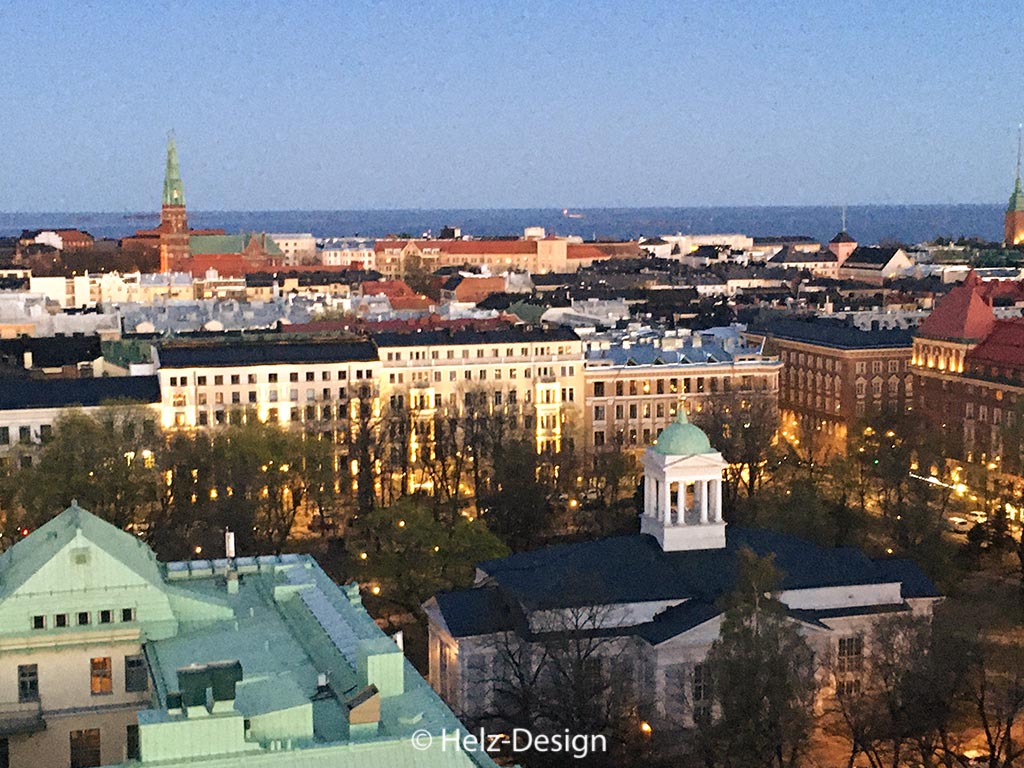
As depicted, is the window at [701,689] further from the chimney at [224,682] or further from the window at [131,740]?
the chimney at [224,682]

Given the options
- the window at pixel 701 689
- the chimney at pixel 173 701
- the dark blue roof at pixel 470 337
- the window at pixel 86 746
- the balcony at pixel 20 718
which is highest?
the chimney at pixel 173 701

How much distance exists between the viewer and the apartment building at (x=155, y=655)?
28.6 metres

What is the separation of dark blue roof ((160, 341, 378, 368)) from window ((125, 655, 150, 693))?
5170 cm

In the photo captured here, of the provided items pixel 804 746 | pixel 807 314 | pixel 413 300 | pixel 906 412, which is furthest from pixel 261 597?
pixel 413 300

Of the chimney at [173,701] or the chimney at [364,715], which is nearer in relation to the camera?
the chimney at [364,715]

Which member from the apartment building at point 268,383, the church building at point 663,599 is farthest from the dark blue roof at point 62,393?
the church building at point 663,599

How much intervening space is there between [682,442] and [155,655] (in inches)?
894

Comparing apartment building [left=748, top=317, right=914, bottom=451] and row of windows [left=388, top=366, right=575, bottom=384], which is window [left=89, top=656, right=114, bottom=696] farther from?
apartment building [left=748, top=317, right=914, bottom=451]

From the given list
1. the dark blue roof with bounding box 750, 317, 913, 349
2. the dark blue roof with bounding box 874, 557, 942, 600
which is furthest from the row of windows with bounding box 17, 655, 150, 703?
the dark blue roof with bounding box 750, 317, 913, 349

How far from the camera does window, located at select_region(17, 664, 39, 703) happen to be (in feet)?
111

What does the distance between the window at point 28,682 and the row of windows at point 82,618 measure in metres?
0.80

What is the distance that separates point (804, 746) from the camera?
38844mm

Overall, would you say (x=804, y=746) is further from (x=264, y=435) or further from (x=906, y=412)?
(x=906, y=412)

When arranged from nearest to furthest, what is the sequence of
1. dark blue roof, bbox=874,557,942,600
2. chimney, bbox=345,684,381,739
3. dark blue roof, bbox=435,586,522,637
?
chimney, bbox=345,684,381,739 < dark blue roof, bbox=435,586,522,637 < dark blue roof, bbox=874,557,942,600
